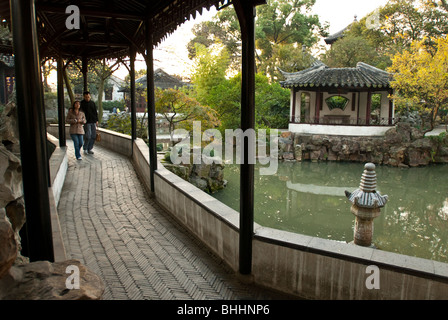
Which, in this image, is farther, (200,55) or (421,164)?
(200,55)

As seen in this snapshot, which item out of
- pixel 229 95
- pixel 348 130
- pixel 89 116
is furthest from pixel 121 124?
pixel 348 130

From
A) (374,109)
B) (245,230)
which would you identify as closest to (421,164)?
(374,109)

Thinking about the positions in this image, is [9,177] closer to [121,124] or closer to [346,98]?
[121,124]

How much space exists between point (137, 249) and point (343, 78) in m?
17.5

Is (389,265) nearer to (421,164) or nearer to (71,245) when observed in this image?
(71,245)

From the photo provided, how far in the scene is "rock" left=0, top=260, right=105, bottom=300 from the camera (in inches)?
61.3

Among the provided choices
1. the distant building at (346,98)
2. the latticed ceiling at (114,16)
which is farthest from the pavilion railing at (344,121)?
the latticed ceiling at (114,16)

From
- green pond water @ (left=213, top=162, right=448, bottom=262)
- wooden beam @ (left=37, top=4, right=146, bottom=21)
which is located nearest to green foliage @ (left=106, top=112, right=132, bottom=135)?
green pond water @ (left=213, top=162, right=448, bottom=262)

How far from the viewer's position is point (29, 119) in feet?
7.09

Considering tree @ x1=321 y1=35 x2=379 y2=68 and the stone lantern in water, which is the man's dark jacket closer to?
the stone lantern in water
